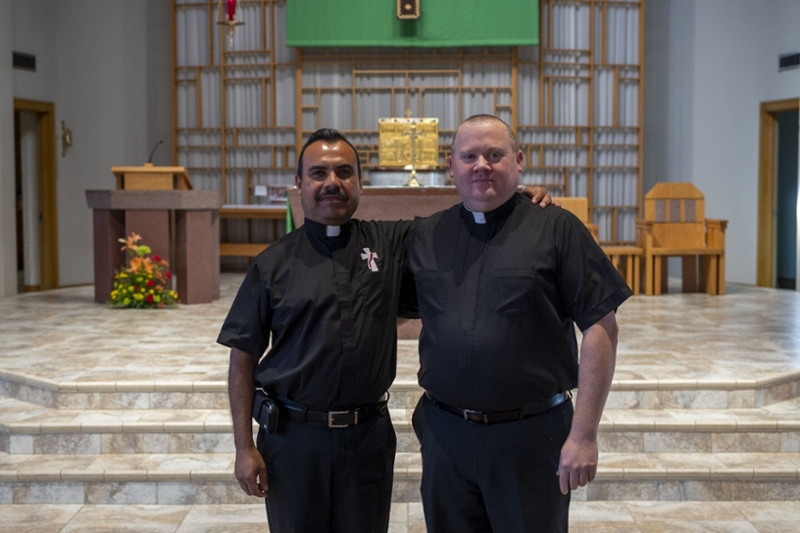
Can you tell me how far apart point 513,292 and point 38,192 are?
8.22 m

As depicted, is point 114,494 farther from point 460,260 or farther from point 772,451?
point 772,451

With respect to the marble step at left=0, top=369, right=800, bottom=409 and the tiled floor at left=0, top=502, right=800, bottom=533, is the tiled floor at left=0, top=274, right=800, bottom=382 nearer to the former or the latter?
the marble step at left=0, top=369, right=800, bottom=409

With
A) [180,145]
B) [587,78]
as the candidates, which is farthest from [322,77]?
[587,78]

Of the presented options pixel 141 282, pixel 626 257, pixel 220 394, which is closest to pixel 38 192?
pixel 141 282

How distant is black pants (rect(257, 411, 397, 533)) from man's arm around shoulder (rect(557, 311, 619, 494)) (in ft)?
1.49

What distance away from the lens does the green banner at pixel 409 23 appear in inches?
394

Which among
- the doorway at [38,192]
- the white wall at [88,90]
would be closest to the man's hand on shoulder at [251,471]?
the white wall at [88,90]

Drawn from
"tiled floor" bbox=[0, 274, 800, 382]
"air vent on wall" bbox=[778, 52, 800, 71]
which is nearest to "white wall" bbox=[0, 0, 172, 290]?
"tiled floor" bbox=[0, 274, 800, 382]

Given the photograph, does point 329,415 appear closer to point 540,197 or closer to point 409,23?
point 540,197

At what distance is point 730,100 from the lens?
31.7ft

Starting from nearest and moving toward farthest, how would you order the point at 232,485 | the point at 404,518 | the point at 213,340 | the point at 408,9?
the point at 404,518
the point at 232,485
the point at 213,340
the point at 408,9

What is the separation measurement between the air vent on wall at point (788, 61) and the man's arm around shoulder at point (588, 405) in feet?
26.6

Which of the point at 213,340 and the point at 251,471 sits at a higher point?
the point at 251,471

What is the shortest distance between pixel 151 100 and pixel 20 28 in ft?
5.99
